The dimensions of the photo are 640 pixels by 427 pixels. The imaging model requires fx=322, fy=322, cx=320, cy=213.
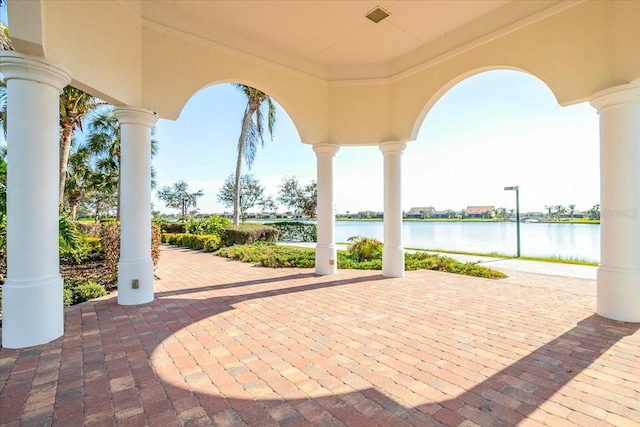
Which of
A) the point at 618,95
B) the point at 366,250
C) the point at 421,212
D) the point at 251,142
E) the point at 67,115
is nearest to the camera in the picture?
the point at 618,95

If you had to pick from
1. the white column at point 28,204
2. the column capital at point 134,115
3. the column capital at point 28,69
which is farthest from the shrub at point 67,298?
the column capital at point 28,69

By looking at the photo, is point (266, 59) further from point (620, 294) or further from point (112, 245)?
point (620, 294)

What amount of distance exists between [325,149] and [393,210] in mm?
2141

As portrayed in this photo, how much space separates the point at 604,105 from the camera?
4422mm

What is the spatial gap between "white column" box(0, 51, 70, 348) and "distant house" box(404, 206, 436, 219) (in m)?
48.1

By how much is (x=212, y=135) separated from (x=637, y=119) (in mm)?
29365

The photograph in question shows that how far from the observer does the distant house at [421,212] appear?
165 ft

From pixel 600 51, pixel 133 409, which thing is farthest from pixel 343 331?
pixel 600 51

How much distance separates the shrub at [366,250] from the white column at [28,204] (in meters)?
8.00

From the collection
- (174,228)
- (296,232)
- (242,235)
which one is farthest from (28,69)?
(296,232)

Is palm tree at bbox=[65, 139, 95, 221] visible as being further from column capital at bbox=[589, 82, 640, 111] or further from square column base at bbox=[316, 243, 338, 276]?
column capital at bbox=[589, 82, 640, 111]

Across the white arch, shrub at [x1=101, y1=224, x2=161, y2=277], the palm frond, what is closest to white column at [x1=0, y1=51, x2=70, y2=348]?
shrub at [x1=101, y1=224, x2=161, y2=277]

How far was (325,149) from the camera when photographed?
760cm

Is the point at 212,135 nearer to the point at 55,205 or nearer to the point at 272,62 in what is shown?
the point at 272,62
